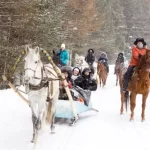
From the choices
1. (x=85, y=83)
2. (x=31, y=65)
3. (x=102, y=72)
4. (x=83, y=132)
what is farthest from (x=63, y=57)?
(x=102, y=72)

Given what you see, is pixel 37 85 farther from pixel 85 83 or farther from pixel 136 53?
pixel 85 83

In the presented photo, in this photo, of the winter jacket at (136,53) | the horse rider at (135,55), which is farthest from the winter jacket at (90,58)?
the winter jacket at (136,53)

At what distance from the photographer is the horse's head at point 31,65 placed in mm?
7219

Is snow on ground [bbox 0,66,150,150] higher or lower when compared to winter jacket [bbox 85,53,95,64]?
lower

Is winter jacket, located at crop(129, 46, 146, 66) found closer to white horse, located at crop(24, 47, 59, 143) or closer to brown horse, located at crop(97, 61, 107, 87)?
white horse, located at crop(24, 47, 59, 143)

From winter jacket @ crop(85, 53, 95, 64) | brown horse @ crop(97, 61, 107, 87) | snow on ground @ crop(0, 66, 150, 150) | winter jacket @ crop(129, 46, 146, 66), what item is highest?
winter jacket @ crop(129, 46, 146, 66)

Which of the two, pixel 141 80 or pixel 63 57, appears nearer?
pixel 141 80

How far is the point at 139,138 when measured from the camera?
8.81m

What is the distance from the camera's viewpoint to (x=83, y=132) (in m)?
9.33

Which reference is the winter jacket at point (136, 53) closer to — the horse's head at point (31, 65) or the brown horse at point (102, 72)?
the horse's head at point (31, 65)

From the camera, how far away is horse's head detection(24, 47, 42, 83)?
722cm

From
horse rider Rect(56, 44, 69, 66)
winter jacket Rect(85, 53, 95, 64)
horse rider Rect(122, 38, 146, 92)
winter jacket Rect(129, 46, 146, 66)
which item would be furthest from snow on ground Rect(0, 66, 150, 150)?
winter jacket Rect(85, 53, 95, 64)

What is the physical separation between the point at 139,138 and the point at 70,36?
2154 cm

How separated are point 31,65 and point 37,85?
667mm
